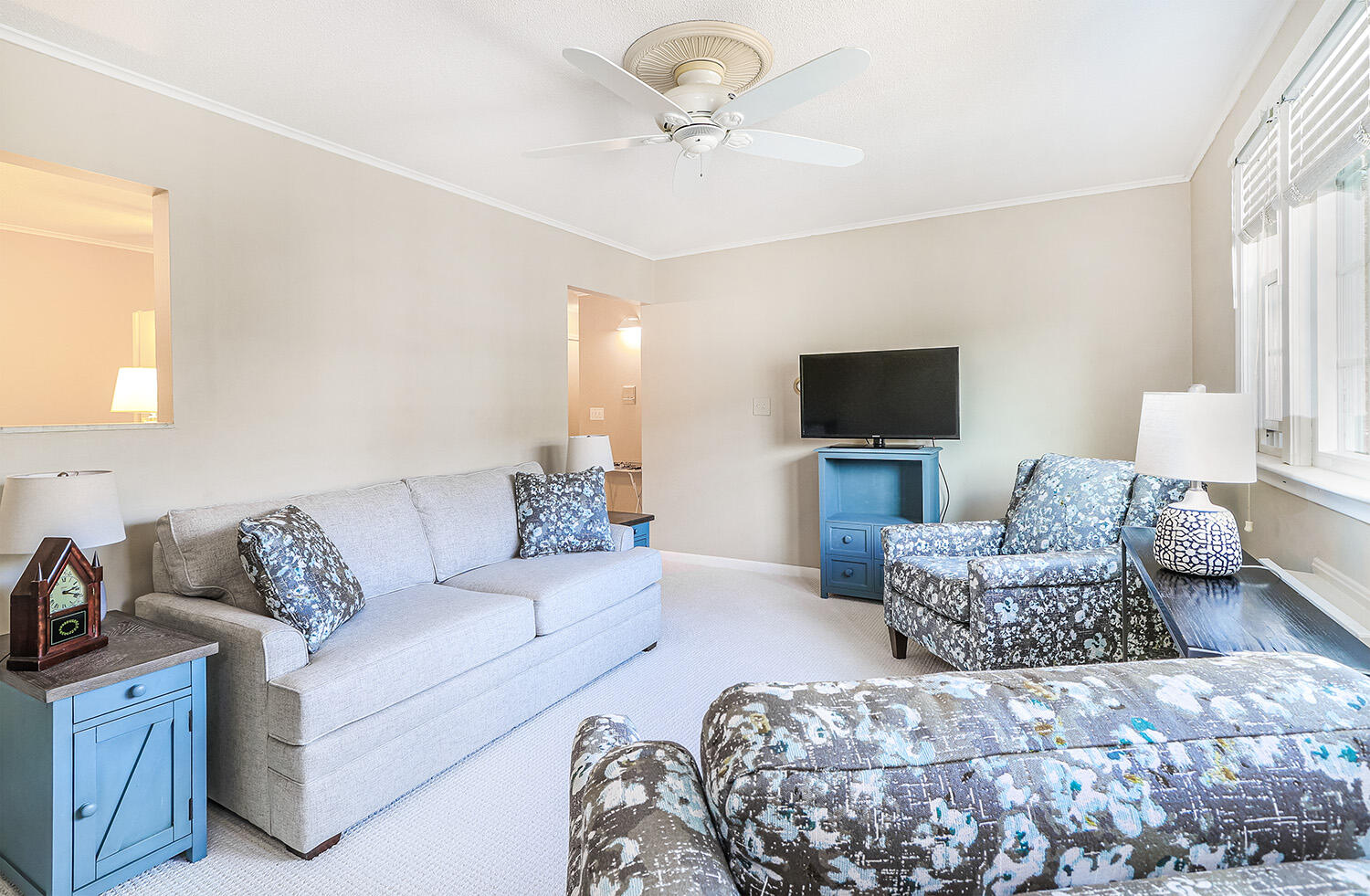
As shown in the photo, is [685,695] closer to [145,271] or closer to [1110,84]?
[1110,84]

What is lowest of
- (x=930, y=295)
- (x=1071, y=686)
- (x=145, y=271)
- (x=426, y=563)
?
(x=426, y=563)

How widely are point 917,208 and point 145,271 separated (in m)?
5.39

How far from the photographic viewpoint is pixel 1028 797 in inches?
22.6

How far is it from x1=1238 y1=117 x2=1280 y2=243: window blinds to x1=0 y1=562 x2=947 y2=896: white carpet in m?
2.18

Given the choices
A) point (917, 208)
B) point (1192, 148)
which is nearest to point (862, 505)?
point (917, 208)

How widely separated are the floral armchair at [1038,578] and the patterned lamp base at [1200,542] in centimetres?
42

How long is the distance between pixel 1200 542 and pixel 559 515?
2565 mm

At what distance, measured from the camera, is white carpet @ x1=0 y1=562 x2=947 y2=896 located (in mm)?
1739

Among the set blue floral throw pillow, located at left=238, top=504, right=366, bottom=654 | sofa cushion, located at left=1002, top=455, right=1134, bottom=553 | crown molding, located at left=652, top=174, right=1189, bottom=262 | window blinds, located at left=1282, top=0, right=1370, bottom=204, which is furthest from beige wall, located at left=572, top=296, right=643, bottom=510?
window blinds, located at left=1282, top=0, right=1370, bottom=204

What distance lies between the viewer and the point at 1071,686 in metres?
0.66

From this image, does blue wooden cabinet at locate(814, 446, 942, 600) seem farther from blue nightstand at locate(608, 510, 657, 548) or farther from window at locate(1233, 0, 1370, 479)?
window at locate(1233, 0, 1370, 479)

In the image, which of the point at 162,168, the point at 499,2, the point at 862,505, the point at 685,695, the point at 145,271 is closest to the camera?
the point at 499,2

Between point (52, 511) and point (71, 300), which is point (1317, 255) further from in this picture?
point (71, 300)

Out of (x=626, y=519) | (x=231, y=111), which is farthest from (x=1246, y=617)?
(x=231, y=111)
